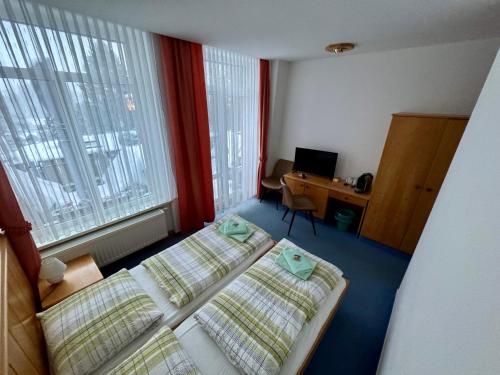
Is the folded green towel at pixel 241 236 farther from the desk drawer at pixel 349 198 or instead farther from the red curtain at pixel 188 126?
the desk drawer at pixel 349 198

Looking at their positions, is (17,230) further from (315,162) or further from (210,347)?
(315,162)

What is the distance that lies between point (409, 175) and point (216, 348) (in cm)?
258

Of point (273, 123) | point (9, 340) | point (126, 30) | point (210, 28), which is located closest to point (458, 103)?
point (273, 123)

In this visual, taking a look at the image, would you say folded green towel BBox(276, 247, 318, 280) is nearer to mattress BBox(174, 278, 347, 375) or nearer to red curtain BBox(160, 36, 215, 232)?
mattress BBox(174, 278, 347, 375)

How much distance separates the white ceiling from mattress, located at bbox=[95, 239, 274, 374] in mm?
1996

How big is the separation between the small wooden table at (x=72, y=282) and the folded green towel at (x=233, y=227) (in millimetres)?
1144

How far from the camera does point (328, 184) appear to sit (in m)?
3.03

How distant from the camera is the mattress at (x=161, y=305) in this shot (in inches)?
45.4

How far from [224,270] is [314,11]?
2.07 metres

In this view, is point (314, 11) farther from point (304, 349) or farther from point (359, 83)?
Answer: point (304, 349)

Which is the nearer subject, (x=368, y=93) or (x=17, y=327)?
(x=17, y=327)

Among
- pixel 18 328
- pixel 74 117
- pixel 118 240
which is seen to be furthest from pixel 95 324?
pixel 74 117

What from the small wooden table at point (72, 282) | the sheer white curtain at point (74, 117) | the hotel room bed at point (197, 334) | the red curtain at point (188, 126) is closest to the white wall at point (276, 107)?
the red curtain at point (188, 126)

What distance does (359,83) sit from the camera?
2.77m
